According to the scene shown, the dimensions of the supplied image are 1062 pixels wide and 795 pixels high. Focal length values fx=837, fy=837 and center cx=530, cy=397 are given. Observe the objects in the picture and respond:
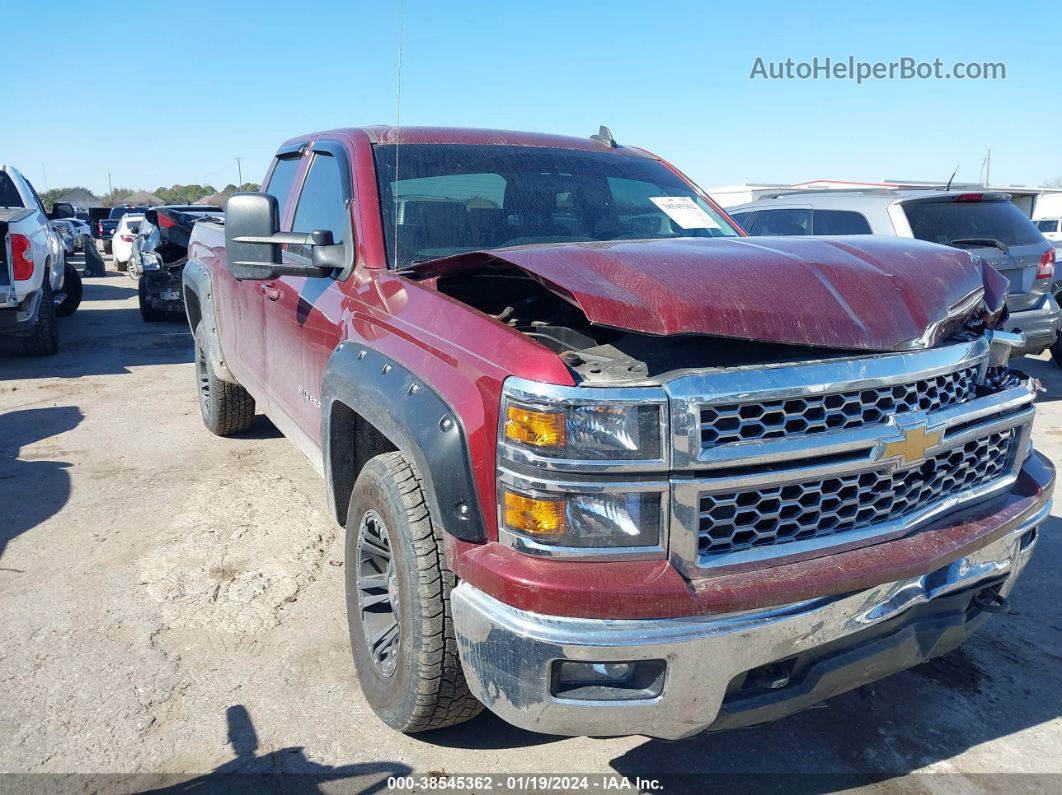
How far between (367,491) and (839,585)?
139 centimetres

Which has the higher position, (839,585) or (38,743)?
(839,585)

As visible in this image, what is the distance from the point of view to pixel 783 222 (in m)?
7.70

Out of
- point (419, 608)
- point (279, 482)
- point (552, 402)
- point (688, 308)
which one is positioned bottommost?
point (279, 482)

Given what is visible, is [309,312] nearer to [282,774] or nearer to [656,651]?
[282,774]

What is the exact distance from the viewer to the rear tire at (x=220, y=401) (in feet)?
18.4

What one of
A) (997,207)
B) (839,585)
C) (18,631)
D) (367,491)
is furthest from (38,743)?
(997,207)

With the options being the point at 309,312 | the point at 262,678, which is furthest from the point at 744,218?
the point at 262,678

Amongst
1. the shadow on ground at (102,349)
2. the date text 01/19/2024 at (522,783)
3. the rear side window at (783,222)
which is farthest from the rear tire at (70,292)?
the date text 01/19/2024 at (522,783)

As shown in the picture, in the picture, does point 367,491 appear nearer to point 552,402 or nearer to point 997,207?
point 552,402

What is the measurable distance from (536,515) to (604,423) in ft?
0.90

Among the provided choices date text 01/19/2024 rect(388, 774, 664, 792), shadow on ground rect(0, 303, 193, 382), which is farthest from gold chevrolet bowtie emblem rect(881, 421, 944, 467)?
shadow on ground rect(0, 303, 193, 382)

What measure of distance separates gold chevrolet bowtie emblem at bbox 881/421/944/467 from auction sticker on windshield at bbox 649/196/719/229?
169cm

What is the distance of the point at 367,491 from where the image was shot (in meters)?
2.60

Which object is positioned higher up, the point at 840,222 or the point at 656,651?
the point at 840,222
